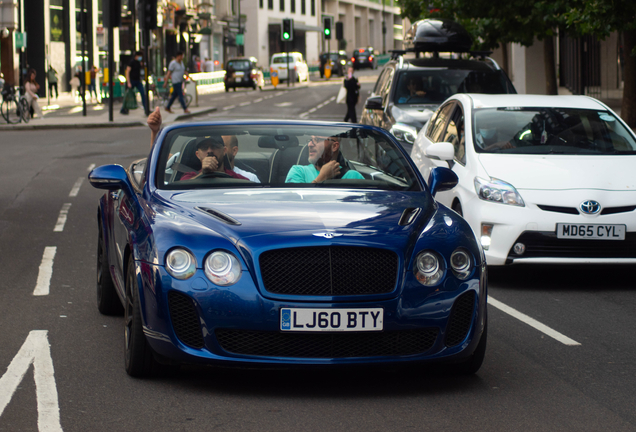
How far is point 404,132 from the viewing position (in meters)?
14.1

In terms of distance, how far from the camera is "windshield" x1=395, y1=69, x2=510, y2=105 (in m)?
15.1

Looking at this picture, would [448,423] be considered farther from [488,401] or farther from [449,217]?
[449,217]

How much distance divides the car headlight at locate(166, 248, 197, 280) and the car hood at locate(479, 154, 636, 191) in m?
3.96

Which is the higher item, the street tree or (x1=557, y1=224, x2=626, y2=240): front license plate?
Answer: the street tree

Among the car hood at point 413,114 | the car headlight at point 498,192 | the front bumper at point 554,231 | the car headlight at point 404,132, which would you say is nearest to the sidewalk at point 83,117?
the car hood at point 413,114

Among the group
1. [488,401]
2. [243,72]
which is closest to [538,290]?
[488,401]

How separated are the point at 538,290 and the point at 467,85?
302 inches

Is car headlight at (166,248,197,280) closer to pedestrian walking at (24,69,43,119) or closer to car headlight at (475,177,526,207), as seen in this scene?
car headlight at (475,177,526,207)

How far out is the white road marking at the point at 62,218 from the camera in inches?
441

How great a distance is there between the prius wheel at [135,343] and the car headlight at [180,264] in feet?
0.98

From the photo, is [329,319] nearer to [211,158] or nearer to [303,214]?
[303,214]

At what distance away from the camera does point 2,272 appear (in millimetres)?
8516

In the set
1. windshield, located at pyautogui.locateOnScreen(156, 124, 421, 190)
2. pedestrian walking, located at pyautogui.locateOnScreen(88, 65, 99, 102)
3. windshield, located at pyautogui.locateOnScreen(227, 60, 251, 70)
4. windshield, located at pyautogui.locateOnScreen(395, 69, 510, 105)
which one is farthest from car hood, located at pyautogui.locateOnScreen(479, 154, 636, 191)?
windshield, located at pyautogui.locateOnScreen(227, 60, 251, 70)

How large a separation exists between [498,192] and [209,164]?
2.94 meters
